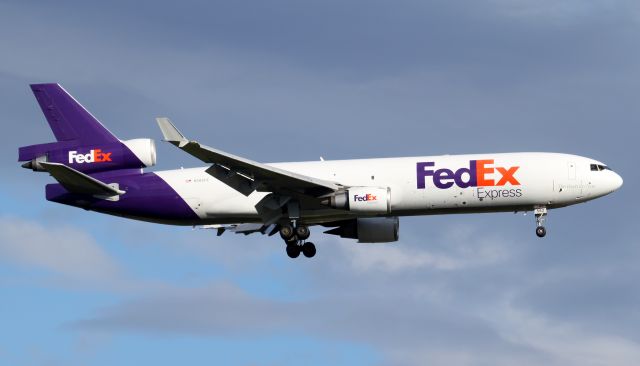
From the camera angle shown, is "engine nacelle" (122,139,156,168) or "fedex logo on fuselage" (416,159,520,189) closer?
"fedex logo on fuselage" (416,159,520,189)

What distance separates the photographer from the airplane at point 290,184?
62947mm

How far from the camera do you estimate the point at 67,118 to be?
219 ft

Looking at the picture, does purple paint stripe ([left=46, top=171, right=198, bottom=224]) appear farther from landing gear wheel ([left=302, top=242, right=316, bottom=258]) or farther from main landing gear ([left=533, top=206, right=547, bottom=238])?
main landing gear ([left=533, top=206, right=547, bottom=238])

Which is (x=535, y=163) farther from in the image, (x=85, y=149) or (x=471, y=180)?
(x=85, y=149)

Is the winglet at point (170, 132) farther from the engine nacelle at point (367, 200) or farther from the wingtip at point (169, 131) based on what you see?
the engine nacelle at point (367, 200)

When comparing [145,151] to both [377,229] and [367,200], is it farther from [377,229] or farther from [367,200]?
[377,229]

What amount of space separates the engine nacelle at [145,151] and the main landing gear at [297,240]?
6752 mm

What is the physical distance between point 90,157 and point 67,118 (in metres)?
2.33

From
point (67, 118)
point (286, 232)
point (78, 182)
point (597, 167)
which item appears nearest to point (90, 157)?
point (78, 182)

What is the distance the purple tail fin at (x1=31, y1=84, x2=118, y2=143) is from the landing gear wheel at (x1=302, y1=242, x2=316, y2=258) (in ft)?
32.9

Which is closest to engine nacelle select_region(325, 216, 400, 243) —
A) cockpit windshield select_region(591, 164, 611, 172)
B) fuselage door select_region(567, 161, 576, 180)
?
fuselage door select_region(567, 161, 576, 180)

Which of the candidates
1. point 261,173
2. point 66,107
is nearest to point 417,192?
point 261,173

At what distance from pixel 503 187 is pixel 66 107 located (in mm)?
20627

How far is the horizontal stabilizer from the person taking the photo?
62.8 metres
